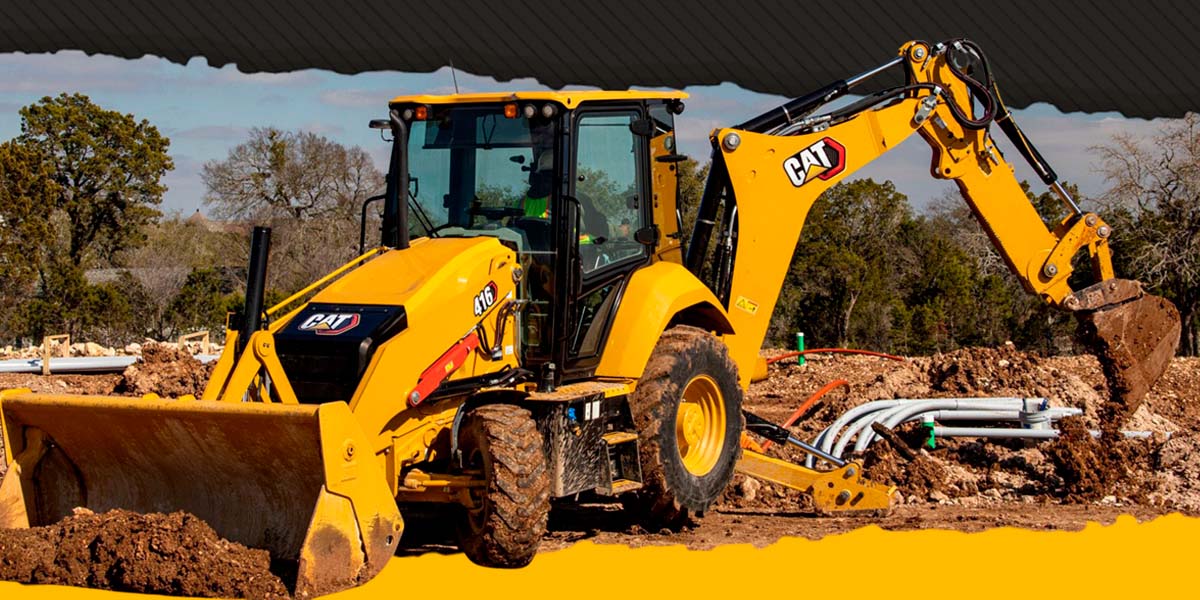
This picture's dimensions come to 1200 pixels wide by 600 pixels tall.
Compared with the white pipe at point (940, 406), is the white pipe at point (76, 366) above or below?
above

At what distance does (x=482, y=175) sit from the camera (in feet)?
29.5

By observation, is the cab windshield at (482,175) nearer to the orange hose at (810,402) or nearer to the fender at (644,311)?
the fender at (644,311)

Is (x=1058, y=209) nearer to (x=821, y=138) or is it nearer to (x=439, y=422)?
(x=821, y=138)

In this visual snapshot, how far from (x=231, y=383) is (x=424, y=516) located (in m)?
1.64

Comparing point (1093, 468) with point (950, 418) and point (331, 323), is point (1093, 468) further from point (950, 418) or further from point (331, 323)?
point (331, 323)

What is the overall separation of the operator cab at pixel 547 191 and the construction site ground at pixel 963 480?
152 cm

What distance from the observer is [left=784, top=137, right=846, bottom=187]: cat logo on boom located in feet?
33.1

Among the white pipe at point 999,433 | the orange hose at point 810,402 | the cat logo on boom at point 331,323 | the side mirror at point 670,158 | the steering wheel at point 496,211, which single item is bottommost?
the white pipe at point 999,433

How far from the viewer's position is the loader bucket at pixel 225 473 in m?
7.30

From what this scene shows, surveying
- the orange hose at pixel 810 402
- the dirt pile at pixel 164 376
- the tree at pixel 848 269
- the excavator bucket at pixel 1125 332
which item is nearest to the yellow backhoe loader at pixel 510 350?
the excavator bucket at pixel 1125 332

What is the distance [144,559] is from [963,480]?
665 cm

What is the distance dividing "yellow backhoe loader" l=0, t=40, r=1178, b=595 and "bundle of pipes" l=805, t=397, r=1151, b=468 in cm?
126

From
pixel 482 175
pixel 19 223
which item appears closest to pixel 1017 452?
pixel 482 175

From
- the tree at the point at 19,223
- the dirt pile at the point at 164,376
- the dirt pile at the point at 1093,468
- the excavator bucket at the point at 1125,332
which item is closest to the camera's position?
the dirt pile at the point at 1093,468
